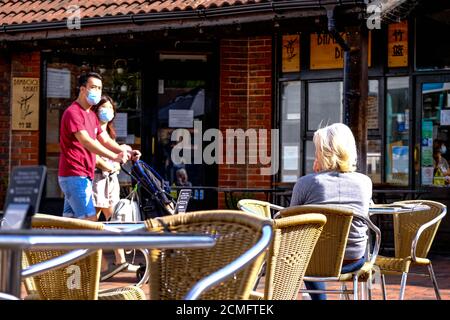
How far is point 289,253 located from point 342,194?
136 cm

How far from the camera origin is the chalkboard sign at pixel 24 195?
2984 mm

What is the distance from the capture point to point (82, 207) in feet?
26.6

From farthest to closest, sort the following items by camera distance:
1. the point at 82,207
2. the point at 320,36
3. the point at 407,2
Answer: the point at 320,36 < the point at 407,2 < the point at 82,207

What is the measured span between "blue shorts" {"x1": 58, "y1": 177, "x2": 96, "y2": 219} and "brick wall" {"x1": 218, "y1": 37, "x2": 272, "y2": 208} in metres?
4.52

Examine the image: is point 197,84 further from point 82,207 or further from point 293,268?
point 293,268

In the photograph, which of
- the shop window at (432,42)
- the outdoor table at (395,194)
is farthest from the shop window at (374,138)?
the shop window at (432,42)

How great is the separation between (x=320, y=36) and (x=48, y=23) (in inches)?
133

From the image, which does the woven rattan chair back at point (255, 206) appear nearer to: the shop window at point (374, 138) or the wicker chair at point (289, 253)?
the wicker chair at point (289, 253)

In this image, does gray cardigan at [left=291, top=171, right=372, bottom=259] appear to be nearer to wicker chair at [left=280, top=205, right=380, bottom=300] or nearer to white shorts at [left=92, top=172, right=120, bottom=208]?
wicker chair at [left=280, top=205, right=380, bottom=300]

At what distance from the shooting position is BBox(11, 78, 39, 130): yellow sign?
12984 millimetres

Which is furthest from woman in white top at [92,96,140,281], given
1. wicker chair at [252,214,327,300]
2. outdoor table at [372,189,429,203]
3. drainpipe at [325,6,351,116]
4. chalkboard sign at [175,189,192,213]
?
wicker chair at [252,214,327,300]

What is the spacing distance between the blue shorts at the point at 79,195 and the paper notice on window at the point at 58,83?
16.4ft

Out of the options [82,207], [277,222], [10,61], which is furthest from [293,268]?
[10,61]
